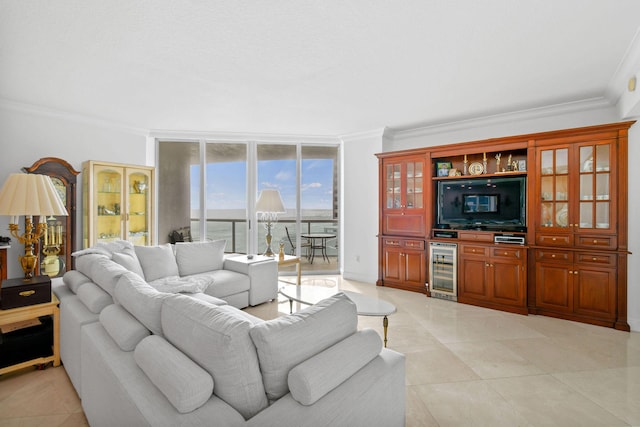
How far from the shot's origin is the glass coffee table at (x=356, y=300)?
2644 mm

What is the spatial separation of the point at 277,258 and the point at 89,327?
9.29 feet

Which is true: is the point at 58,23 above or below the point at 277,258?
above

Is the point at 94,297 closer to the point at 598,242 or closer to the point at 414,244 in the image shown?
the point at 414,244

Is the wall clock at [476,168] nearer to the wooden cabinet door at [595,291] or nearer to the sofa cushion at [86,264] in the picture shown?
the wooden cabinet door at [595,291]

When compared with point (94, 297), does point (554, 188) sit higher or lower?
higher

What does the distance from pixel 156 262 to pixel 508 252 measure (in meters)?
4.12

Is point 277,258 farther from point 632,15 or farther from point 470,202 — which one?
point 632,15

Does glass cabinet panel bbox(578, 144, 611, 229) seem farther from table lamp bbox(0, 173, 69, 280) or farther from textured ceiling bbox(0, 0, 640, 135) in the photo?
table lamp bbox(0, 173, 69, 280)

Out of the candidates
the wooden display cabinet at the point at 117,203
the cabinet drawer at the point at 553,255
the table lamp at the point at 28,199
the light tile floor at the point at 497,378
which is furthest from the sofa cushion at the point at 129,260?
the cabinet drawer at the point at 553,255

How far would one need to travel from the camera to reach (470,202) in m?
4.41

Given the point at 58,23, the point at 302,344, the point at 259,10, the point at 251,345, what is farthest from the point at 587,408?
the point at 58,23

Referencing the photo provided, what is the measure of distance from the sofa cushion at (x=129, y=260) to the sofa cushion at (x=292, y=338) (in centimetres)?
246

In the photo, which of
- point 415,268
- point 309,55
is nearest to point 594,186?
point 415,268

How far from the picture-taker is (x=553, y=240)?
12.2 ft
